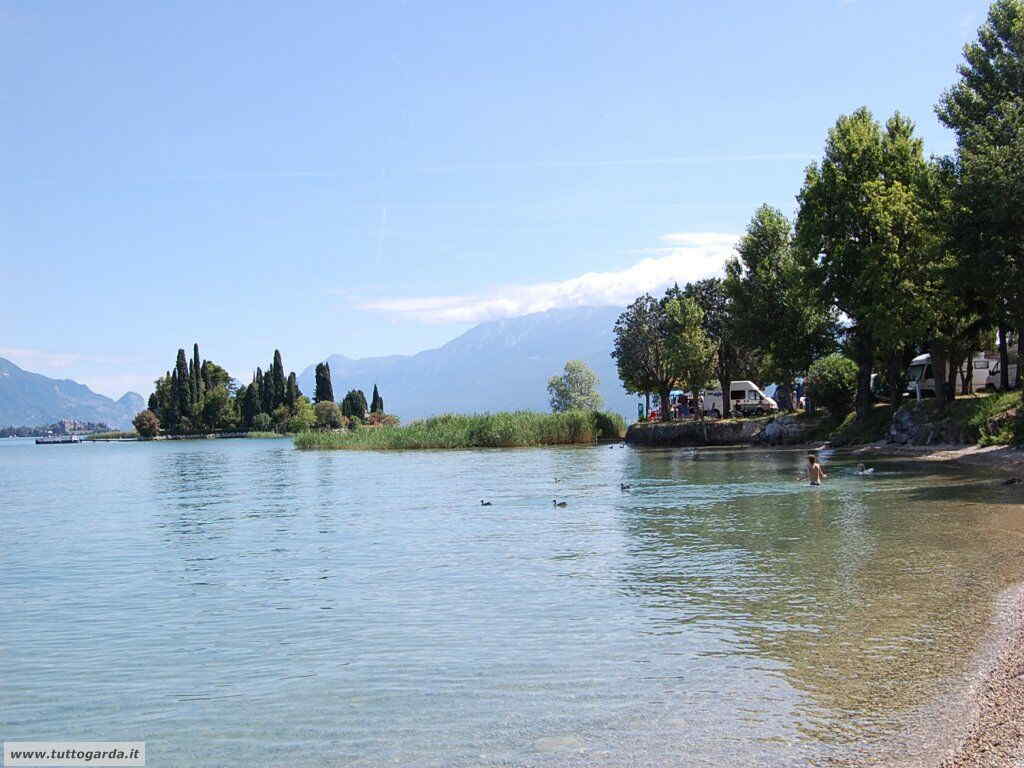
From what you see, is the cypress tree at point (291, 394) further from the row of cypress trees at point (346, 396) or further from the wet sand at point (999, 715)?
the wet sand at point (999, 715)

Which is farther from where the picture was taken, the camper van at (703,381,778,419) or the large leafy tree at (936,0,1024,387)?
the camper van at (703,381,778,419)

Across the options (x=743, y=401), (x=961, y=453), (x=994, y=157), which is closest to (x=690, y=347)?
(x=743, y=401)

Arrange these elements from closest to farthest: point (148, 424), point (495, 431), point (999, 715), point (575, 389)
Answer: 1. point (999, 715)
2. point (495, 431)
3. point (575, 389)
4. point (148, 424)

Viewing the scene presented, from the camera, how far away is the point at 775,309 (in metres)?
66.8

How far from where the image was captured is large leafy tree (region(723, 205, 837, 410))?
65.2m

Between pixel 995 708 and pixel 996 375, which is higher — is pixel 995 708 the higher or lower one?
the lower one

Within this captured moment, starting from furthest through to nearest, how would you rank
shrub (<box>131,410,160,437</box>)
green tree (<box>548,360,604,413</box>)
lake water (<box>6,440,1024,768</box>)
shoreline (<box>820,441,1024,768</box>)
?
shrub (<box>131,410,160,437</box>) < green tree (<box>548,360,604,413</box>) < lake water (<box>6,440,1024,768</box>) < shoreline (<box>820,441,1024,768</box>)

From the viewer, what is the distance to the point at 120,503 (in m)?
42.2

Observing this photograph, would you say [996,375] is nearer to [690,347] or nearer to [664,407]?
[690,347]

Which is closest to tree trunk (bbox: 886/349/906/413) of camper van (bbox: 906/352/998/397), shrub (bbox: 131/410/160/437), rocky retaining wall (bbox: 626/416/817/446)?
camper van (bbox: 906/352/998/397)

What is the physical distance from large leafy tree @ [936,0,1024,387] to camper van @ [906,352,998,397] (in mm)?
12946

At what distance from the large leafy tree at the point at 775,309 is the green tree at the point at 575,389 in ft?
234

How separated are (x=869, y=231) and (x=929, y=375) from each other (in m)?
12.0

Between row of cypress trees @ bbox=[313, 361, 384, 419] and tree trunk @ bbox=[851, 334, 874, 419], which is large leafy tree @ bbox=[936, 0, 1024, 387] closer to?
tree trunk @ bbox=[851, 334, 874, 419]
